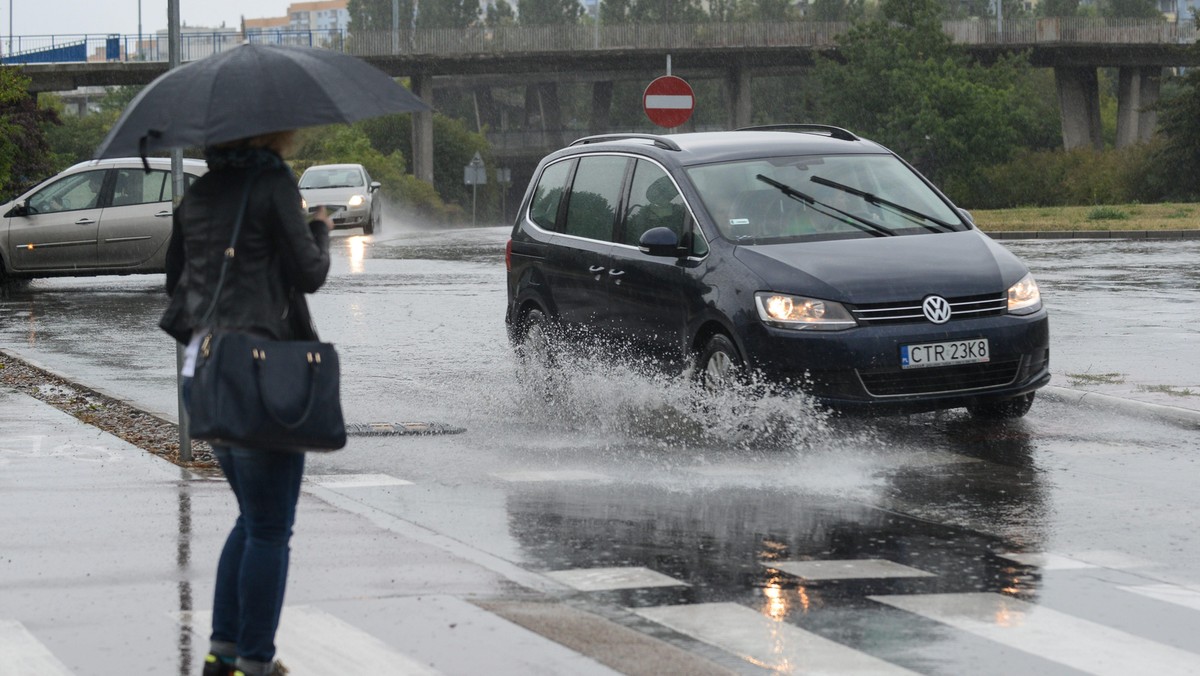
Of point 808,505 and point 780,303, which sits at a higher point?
point 780,303

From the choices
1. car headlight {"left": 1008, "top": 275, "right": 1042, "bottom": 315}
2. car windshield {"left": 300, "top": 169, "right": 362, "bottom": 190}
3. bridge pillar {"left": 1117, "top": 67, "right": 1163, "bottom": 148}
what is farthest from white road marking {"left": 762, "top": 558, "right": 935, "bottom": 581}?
bridge pillar {"left": 1117, "top": 67, "right": 1163, "bottom": 148}

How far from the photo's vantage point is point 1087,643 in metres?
5.61

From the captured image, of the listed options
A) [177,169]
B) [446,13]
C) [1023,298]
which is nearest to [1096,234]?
[1023,298]

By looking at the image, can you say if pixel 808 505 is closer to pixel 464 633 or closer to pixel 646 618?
pixel 646 618

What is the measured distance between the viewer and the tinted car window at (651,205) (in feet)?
35.7

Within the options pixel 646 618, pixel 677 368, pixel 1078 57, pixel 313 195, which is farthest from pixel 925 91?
pixel 646 618

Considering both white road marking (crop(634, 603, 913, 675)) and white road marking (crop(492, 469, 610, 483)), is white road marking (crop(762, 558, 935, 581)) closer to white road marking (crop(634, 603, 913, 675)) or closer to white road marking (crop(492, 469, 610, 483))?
white road marking (crop(634, 603, 913, 675))

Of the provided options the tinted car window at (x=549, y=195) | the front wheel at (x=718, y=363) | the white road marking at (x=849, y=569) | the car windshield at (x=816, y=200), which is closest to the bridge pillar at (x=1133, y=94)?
the tinted car window at (x=549, y=195)

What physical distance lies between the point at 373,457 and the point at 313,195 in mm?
29668

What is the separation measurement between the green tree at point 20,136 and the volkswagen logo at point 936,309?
1763 centimetres

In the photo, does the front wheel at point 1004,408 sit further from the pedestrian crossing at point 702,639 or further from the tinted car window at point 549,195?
the pedestrian crossing at point 702,639

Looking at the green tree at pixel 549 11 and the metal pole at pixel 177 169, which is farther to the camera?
the green tree at pixel 549 11

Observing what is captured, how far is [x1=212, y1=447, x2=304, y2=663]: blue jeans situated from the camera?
4.88 m

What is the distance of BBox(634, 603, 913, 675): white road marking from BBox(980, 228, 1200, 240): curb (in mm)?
27337
